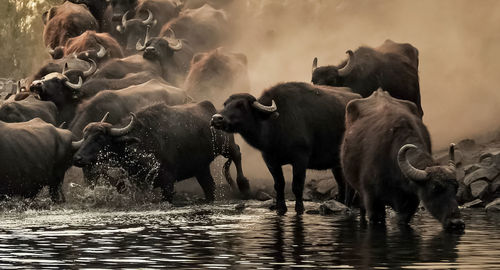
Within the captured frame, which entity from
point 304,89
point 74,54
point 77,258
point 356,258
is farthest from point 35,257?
point 74,54

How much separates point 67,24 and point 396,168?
21.8 m

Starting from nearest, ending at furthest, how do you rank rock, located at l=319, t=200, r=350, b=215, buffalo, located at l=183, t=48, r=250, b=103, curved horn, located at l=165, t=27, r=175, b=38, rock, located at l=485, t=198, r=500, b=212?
rock, located at l=485, t=198, r=500, b=212, rock, located at l=319, t=200, r=350, b=215, buffalo, located at l=183, t=48, r=250, b=103, curved horn, located at l=165, t=27, r=175, b=38

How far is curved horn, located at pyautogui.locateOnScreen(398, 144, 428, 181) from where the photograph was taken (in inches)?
648

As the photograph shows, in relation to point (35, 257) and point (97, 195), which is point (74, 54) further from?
point (35, 257)

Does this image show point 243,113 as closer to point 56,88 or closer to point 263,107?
point 263,107

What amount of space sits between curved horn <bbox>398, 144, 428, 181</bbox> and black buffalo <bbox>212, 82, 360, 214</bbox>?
4.41 m

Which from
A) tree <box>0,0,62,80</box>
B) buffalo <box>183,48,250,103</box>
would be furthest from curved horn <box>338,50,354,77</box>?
tree <box>0,0,62,80</box>

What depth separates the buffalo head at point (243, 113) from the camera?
67.8 feet

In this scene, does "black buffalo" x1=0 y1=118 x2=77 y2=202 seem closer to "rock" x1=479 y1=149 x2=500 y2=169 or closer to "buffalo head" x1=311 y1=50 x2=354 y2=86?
"buffalo head" x1=311 y1=50 x2=354 y2=86

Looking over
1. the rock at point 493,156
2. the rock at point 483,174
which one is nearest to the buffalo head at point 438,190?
the rock at point 483,174

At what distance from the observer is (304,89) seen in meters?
21.9

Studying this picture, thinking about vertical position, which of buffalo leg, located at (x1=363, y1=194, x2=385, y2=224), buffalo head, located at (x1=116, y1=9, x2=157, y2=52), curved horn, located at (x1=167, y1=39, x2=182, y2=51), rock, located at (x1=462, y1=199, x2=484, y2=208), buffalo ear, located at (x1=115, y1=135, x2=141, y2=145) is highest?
buffalo head, located at (x1=116, y1=9, x2=157, y2=52)

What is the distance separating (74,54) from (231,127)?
12.1 m

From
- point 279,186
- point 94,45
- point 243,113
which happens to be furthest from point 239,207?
point 94,45
